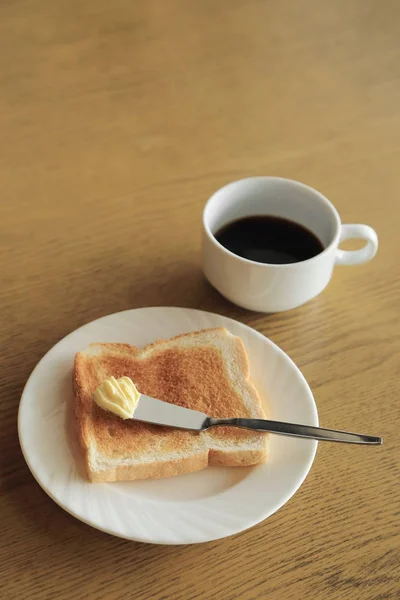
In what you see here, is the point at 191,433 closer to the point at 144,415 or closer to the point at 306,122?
the point at 144,415

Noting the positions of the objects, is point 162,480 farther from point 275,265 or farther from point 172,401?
point 275,265

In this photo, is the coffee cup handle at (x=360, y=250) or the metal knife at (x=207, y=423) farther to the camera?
the coffee cup handle at (x=360, y=250)

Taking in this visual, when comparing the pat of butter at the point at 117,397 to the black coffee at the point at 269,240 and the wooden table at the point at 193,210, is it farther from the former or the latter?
the black coffee at the point at 269,240

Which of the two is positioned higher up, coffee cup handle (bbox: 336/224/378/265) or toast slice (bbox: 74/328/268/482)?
coffee cup handle (bbox: 336/224/378/265)

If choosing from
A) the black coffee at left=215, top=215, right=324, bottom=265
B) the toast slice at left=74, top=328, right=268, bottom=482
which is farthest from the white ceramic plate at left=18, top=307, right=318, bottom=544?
the black coffee at left=215, top=215, right=324, bottom=265

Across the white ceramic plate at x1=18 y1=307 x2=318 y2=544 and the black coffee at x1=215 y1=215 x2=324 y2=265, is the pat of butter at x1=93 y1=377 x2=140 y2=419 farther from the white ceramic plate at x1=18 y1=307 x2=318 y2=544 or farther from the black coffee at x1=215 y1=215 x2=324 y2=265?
the black coffee at x1=215 y1=215 x2=324 y2=265

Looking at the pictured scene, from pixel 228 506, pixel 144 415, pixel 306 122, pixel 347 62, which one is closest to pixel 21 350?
pixel 144 415

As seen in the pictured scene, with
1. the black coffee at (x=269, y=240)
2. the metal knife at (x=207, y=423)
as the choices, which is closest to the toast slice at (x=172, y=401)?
the metal knife at (x=207, y=423)
